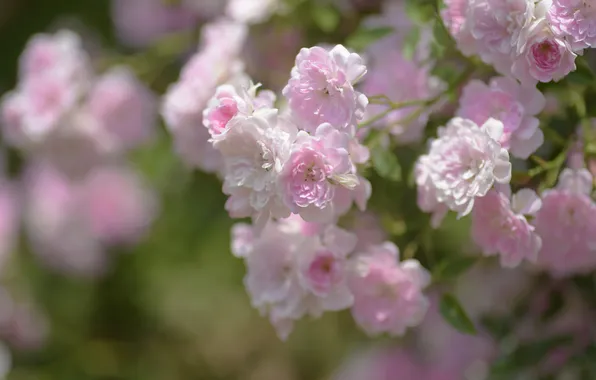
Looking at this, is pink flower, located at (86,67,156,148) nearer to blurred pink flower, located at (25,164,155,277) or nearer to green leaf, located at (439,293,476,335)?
blurred pink flower, located at (25,164,155,277)

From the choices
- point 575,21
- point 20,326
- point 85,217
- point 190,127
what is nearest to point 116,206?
point 85,217

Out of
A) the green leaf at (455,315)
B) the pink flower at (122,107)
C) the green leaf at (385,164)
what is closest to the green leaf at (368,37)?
the green leaf at (385,164)

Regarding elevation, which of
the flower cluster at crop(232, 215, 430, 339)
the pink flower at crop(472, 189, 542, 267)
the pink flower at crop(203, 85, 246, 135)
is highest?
the pink flower at crop(203, 85, 246, 135)

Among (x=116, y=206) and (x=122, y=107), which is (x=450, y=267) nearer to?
(x=122, y=107)

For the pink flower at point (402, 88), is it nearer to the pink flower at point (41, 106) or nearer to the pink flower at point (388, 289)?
the pink flower at point (388, 289)

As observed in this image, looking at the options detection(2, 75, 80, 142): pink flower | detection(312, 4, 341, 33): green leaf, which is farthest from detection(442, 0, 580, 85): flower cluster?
detection(2, 75, 80, 142): pink flower

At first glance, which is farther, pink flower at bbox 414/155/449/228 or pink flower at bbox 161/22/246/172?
pink flower at bbox 161/22/246/172
